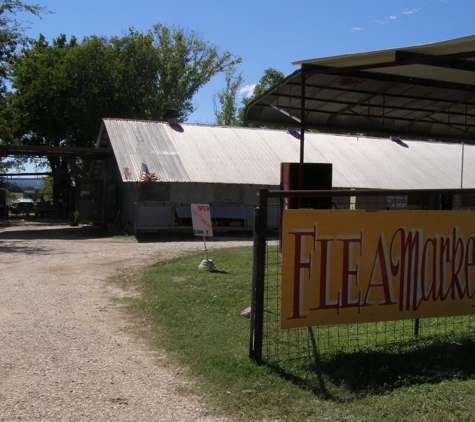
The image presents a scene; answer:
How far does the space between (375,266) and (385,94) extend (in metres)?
5.26

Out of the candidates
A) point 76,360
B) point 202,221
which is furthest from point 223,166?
point 76,360

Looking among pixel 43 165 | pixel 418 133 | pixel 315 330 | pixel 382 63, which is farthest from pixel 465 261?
pixel 43 165

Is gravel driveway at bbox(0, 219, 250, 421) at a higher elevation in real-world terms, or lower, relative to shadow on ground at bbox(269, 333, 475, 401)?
lower

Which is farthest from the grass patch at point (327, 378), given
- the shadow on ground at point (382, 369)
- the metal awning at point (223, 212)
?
the metal awning at point (223, 212)

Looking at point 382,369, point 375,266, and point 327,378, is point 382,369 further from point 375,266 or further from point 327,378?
point 375,266

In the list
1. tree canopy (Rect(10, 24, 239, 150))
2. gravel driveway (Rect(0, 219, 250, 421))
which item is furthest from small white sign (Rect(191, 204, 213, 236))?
tree canopy (Rect(10, 24, 239, 150))

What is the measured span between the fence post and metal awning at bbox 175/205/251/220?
1694 cm

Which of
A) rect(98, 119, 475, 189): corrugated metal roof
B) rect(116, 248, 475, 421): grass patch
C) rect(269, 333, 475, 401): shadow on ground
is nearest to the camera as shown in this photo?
rect(116, 248, 475, 421): grass patch

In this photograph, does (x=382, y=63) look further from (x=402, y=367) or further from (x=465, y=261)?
(x=402, y=367)

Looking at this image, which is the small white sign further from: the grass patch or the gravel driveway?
the grass patch

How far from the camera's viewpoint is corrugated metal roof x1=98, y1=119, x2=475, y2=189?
74.3ft

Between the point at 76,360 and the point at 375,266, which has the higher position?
the point at 375,266

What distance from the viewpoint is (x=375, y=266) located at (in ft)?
17.9

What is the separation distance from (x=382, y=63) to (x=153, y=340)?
458 cm
